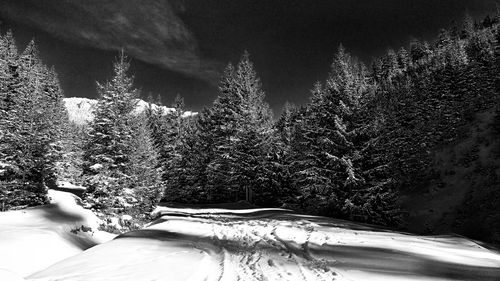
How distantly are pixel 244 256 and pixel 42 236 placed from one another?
728 centimetres

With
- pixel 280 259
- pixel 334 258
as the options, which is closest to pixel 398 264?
pixel 334 258

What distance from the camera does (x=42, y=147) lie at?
67.6ft

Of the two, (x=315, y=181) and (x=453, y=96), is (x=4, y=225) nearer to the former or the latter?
(x=315, y=181)

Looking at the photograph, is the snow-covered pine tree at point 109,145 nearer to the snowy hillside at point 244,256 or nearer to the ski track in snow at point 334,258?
the snowy hillside at point 244,256

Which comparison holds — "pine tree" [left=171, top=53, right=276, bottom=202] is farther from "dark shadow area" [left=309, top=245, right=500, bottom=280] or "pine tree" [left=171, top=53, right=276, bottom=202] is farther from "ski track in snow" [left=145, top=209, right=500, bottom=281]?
"dark shadow area" [left=309, top=245, right=500, bottom=280]

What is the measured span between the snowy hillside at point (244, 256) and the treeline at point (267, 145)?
7.47 m

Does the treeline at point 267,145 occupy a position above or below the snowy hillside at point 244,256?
above

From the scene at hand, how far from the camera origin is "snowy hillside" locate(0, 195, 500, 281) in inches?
241

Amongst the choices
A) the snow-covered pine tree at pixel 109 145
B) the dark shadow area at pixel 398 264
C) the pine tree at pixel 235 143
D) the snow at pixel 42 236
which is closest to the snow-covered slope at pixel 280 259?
the dark shadow area at pixel 398 264

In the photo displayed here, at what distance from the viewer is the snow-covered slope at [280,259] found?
606 cm

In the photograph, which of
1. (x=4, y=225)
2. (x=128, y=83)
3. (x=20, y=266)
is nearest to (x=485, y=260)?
(x=20, y=266)

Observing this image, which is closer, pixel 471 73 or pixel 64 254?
pixel 64 254

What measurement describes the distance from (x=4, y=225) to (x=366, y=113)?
19620mm

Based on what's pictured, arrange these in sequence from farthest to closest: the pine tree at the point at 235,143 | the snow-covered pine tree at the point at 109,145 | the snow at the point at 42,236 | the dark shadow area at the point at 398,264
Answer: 1. the pine tree at the point at 235,143
2. the snow-covered pine tree at the point at 109,145
3. the snow at the point at 42,236
4. the dark shadow area at the point at 398,264
